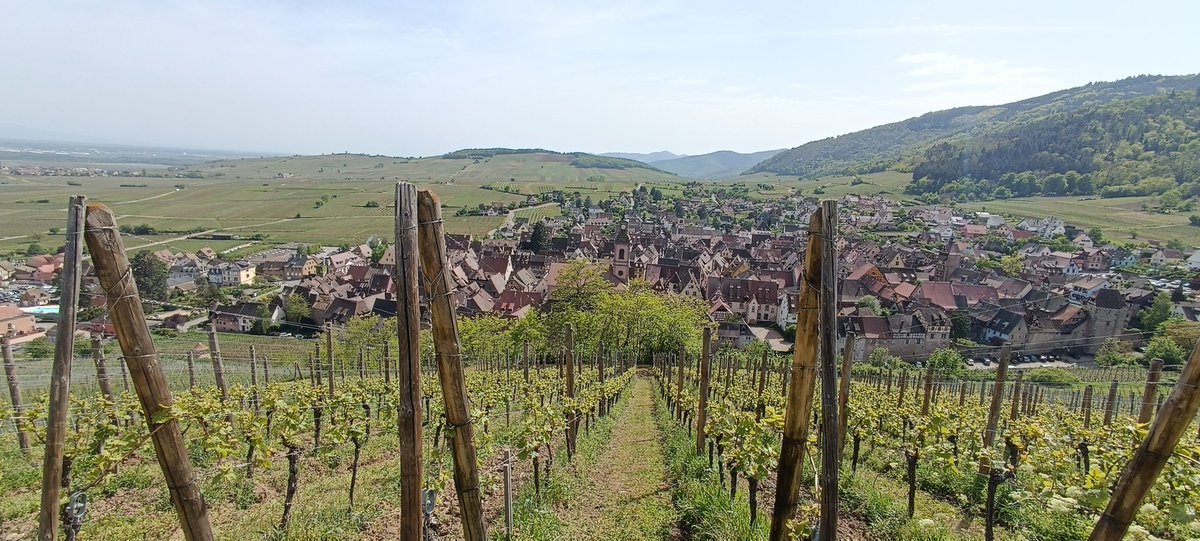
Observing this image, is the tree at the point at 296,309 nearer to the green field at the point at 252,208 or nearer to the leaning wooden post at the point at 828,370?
the green field at the point at 252,208

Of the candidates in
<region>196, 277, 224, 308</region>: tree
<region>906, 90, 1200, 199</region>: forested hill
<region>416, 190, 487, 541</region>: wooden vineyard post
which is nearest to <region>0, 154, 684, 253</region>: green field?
<region>196, 277, 224, 308</region>: tree

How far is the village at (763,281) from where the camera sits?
55469 mm

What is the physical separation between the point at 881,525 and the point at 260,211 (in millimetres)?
170027

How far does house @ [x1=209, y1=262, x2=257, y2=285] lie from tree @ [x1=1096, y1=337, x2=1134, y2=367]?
4073 inches

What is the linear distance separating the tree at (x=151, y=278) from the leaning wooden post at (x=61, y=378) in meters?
69.8

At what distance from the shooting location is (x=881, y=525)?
26.7 feet

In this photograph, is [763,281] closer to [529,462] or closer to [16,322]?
[529,462]

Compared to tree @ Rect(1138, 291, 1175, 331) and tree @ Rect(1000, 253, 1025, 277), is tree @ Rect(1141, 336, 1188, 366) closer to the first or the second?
tree @ Rect(1138, 291, 1175, 331)

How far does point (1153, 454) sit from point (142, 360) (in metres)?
6.41

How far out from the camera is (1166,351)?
4447 centimetres

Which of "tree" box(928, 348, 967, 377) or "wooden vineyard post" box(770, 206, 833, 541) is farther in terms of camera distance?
"tree" box(928, 348, 967, 377)

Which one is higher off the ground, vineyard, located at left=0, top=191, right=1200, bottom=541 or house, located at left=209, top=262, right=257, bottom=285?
vineyard, located at left=0, top=191, right=1200, bottom=541

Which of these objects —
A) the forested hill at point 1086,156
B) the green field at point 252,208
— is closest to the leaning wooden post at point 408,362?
the green field at point 252,208

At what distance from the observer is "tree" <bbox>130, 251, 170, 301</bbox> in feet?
192
